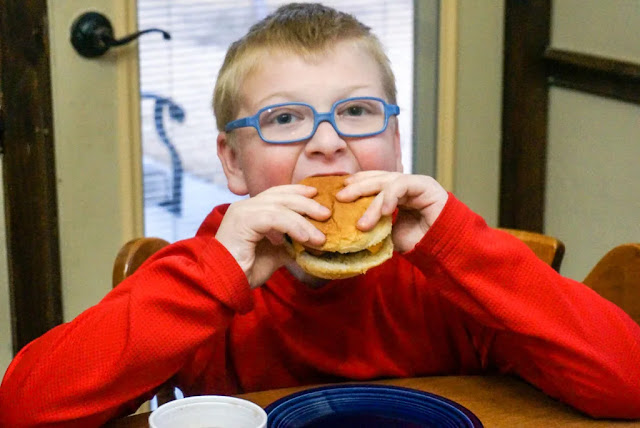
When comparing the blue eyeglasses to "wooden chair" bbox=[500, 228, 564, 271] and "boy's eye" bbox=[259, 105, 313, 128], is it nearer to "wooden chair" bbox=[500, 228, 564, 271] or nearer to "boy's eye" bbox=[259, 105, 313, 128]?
"boy's eye" bbox=[259, 105, 313, 128]

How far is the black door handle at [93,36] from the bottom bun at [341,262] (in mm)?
1272

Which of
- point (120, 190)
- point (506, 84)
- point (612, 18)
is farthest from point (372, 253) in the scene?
point (506, 84)

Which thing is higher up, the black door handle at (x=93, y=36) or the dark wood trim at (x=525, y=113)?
the black door handle at (x=93, y=36)

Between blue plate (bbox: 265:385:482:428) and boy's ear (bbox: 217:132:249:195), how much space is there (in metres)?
0.41

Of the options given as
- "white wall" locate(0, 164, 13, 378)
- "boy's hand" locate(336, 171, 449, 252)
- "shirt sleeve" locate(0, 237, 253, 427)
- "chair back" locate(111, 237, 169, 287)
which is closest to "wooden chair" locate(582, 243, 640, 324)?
"boy's hand" locate(336, 171, 449, 252)

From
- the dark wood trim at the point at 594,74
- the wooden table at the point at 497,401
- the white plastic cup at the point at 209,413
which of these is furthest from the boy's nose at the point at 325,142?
the dark wood trim at the point at 594,74

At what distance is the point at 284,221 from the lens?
44.9 inches

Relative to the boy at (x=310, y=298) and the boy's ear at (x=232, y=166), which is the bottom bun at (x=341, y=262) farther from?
the boy's ear at (x=232, y=166)

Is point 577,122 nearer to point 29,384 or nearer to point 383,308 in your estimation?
point 383,308

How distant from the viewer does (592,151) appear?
2543 mm

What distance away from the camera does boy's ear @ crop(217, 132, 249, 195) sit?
56.4 inches

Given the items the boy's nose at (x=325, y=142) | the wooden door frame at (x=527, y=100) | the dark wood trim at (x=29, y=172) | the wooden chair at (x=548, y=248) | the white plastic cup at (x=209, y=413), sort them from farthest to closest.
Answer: the wooden door frame at (x=527, y=100) < the dark wood trim at (x=29, y=172) < the wooden chair at (x=548, y=248) < the boy's nose at (x=325, y=142) < the white plastic cup at (x=209, y=413)

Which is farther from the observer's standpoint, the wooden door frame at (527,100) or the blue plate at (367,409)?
the wooden door frame at (527,100)

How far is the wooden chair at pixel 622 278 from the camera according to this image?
142cm
